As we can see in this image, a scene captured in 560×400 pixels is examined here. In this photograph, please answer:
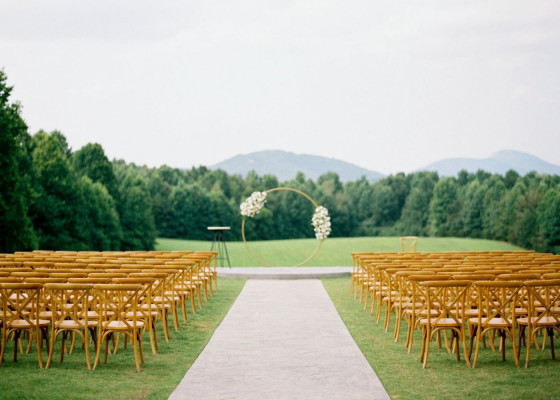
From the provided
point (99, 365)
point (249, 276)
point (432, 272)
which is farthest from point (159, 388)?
point (249, 276)

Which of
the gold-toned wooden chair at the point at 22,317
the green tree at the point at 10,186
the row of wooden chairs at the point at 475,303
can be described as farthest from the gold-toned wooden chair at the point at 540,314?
the green tree at the point at 10,186

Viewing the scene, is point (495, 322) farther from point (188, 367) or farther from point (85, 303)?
point (85, 303)

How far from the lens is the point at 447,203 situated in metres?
78.2

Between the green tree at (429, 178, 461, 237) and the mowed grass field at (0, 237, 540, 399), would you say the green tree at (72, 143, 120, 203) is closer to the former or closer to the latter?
the green tree at (429, 178, 461, 237)

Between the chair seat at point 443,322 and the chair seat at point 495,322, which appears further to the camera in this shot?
the chair seat at point 443,322

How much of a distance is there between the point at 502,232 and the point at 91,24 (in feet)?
154

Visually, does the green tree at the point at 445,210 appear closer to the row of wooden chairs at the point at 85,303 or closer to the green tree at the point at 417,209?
the green tree at the point at 417,209

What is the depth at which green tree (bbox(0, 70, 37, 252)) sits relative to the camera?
1331 inches

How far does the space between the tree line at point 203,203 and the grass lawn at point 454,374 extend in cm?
2805

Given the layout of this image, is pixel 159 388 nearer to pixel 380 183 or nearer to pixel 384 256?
pixel 384 256

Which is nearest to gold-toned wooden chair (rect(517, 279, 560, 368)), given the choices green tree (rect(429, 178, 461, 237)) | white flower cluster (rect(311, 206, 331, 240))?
white flower cluster (rect(311, 206, 331, 240))

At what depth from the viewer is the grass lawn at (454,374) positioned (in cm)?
715

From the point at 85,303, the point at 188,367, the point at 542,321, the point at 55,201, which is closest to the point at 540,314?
the point at 542,321

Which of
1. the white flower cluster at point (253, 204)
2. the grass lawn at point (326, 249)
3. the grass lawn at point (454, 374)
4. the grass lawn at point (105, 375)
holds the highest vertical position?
the white flower cluster at point (253, 204)
